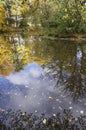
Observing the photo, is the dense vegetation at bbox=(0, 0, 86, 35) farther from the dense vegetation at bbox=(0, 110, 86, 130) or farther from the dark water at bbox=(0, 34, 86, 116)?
the dense vegetation at bbox=(0, 110, 86, 130)

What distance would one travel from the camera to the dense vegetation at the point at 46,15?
96.5 ft

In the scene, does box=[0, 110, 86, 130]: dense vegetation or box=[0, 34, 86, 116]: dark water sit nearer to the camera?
box=[0, 110, 86, 130]: dense vegetation

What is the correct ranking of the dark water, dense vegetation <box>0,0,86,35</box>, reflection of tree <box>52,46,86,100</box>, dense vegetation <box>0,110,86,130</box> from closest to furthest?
dense vegetation <box>0,110,86,130</box>
the dark water
reflection of tree <box>52,46,86,100</box>
dense vegetation <box>0,0,86,35</box>

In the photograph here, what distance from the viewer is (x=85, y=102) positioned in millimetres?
7312

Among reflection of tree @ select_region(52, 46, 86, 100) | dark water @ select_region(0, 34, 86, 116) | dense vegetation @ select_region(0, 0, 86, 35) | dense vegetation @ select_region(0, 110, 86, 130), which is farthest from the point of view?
dense vegetation @ select_region(0, 0, 86, 35)

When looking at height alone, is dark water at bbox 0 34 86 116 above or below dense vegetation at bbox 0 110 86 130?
below

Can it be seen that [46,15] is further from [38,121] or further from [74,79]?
[38,121]

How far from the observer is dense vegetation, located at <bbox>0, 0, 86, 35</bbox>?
29406 millimetres

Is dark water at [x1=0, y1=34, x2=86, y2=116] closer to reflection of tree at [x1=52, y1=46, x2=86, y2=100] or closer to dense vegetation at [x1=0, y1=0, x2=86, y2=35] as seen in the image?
reflection of tree at [x1=52, y1=46, x2=86, y2=100]

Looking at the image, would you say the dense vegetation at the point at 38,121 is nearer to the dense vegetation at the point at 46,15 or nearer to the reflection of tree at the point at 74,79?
the reflection of tree at the point at 74,79

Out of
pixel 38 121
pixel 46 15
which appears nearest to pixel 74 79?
pixel 38 121

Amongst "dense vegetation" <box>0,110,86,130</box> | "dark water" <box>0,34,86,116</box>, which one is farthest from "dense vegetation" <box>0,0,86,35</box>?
"dense vegetation" <box>0,110,86,130</box>

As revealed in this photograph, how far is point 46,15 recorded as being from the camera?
4112cm

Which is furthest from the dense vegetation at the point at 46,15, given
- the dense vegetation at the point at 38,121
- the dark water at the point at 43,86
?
the dense vegetation at the point at 38,121
